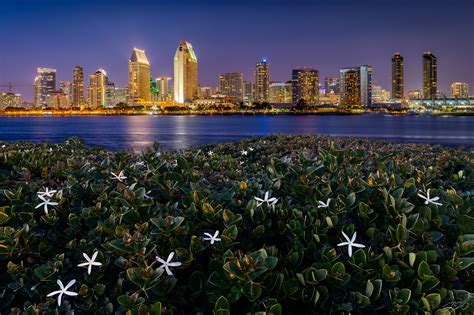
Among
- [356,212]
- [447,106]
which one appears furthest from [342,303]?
[447,106]

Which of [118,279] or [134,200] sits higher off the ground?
[134,200]

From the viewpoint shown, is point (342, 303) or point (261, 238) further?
point (261, 238)

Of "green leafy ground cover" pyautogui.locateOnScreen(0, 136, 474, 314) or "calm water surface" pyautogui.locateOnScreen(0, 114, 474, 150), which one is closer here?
"green leafy ground cover" pyautogui.locateOnScreen(0, 136, 474, 314)

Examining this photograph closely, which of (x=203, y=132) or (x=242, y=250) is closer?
(x=242, y=250)

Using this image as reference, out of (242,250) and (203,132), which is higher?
(203,132)

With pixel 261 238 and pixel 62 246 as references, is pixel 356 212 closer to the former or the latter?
pixel 261 238

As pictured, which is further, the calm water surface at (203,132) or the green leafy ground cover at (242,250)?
the calm water surface at (203,132)

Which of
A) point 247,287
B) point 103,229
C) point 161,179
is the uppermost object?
point 161,179

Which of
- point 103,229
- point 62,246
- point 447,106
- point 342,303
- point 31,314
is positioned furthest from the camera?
point 447,106
